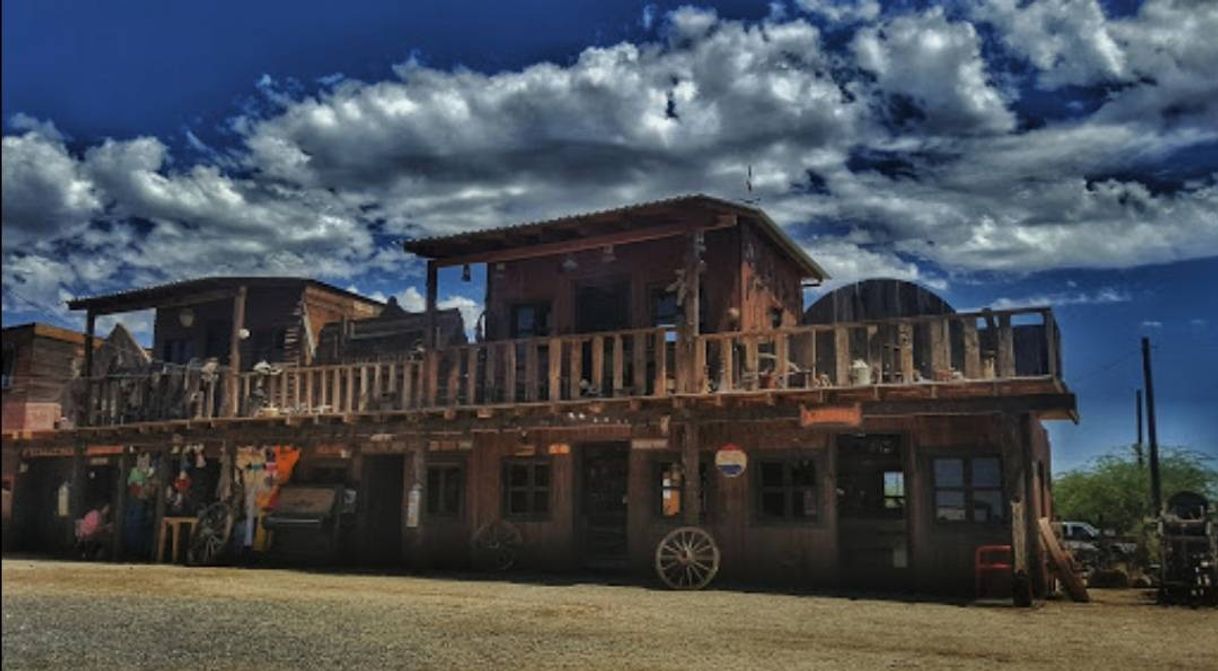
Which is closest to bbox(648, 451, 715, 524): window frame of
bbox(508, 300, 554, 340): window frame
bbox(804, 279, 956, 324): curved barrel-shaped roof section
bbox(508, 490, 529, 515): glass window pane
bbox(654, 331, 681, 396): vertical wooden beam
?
bbox(654, 331, 681, 396): vertical wooden beam

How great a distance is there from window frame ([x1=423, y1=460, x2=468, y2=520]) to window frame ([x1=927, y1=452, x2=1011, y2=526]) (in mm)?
8849

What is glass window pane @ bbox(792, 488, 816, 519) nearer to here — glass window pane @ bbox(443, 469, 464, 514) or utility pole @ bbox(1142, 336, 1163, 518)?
glass window pane @ bbox(443, 469, 464, 514)

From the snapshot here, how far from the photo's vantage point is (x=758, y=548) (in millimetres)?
15758

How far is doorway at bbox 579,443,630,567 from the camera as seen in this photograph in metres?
18.8

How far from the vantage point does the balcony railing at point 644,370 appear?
13.5 meters

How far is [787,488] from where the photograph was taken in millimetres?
15742

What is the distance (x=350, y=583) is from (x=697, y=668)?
9260 millimetres

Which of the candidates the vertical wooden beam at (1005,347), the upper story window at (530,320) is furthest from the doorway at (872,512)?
the upper story window at (530,320)

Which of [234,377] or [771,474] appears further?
[234,377]

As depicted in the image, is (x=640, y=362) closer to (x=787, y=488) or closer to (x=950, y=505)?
(x=787, y=488)

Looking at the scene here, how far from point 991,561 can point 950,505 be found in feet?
3.36

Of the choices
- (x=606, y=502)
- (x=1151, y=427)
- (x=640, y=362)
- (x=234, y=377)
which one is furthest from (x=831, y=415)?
(x=1151, y=427)

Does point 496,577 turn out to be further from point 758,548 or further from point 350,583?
point 758,548

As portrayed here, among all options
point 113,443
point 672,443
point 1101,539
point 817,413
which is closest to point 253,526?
point 113,443
